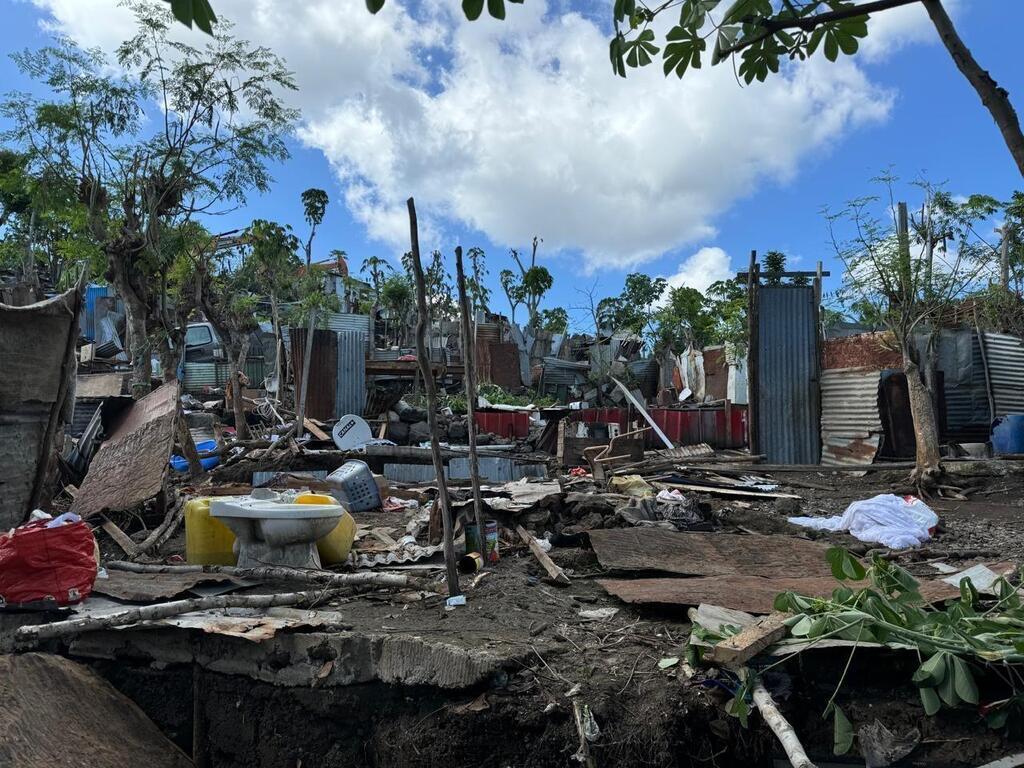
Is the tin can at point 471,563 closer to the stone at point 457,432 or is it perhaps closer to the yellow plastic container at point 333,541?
the yellow plastic container at point 333,541

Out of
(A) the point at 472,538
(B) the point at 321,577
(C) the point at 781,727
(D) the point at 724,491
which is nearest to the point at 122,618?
(B) the point at 321,577

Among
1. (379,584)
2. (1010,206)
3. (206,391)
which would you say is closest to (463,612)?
(379,584)

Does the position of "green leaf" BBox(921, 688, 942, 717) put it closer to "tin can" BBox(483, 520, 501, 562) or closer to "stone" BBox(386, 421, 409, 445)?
"tin can" BBox(483, 520, 501, 562)

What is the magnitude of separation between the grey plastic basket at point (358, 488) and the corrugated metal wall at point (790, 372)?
701cm

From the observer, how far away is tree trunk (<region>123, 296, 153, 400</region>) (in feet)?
40.2

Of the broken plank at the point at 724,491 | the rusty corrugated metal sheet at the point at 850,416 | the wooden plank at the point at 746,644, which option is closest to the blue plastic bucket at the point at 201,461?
the broken plank at the point at 724,491

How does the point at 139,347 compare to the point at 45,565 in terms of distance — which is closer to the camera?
the point at 45,565

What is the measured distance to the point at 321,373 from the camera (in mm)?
16297

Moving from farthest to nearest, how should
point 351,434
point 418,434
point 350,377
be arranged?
point 350,377 < point 418,434 < point 351,434

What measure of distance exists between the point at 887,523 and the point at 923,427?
12.2ft

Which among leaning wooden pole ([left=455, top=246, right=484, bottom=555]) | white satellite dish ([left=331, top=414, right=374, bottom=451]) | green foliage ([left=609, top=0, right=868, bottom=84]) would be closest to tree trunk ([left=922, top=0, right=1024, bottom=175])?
green foliage ([left=609, top=0, right=868, bottom=84])

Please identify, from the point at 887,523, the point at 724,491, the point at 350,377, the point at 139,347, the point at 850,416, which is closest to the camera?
the point at 887,523

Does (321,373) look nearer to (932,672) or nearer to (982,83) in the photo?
(932,672)

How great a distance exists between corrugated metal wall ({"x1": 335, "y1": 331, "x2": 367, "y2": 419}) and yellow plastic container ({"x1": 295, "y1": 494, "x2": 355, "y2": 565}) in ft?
35.3
